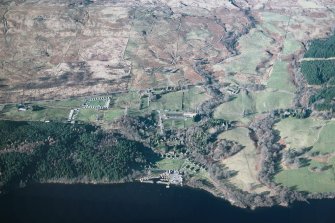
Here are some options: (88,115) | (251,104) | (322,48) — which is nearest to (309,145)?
(251,104)

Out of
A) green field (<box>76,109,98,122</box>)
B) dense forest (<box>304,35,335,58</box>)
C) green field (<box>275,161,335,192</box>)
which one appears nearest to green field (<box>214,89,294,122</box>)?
green field (<box>275,161,335,192</box>)

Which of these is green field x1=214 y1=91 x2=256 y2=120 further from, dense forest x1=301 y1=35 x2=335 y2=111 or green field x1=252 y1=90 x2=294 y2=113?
dense forest x1=301 y1=35 x2=335 y2=111

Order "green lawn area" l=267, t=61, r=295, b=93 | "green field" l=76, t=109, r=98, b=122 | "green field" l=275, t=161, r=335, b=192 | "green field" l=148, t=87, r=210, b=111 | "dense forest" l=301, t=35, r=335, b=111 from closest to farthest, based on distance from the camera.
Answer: "green field" l=275, t=161, r=335, b=192
"green field" l=76, t=109, r=98, b=122
"dense forest" l=301, t=35, r=335, b=111
"green field" l=148, t=87, r=210, b=111
"green lawn area" l=267, t=61, r=295, b=93

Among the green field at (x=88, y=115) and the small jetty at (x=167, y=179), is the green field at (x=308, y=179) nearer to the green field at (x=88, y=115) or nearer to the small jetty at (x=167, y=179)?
the small jetty at (x=167, y=179)

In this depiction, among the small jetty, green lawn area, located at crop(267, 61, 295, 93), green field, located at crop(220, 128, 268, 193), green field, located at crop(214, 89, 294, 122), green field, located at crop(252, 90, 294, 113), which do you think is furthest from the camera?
green lawn area, located at crop(267, 61, 295, 93)

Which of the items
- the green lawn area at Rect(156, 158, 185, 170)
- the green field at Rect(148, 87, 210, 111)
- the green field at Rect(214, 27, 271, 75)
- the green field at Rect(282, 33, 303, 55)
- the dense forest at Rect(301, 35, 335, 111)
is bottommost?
the green lawn area at Rect(156, 158, 185, 170)

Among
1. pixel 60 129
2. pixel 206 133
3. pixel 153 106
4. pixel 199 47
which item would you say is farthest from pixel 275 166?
pixel 199 47

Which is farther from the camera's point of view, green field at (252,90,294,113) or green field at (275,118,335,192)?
green field at (252,90,294,113)

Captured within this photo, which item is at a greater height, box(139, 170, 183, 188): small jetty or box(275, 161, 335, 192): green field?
box(275, 161, 335, 192): green field
